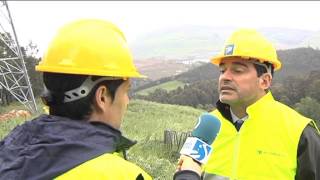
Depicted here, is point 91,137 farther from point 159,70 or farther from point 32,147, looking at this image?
point 159,70

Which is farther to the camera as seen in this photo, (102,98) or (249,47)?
(249,47)

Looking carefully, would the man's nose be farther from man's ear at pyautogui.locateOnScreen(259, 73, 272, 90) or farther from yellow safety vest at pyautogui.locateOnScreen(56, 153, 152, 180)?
yellow safety vest at pyautogui.locateOnScreen(56, 153, 152, 180)

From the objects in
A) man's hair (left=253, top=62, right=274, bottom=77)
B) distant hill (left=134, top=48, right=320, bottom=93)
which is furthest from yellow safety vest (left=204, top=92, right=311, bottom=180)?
distant hill (left=134, top=48, right=320, bottom=93)

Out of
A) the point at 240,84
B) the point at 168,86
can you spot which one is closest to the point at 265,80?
the point at 240,84

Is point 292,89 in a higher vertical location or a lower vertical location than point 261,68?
lower

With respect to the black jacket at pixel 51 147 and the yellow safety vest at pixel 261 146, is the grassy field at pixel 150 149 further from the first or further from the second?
the black jacket at pixel 51 147

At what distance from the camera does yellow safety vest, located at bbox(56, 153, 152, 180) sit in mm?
1540

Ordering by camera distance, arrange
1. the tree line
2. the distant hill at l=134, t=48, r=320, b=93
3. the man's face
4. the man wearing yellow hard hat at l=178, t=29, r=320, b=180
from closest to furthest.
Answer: the man wearing yellow hard hat at l=178, t=29, r=320, b=180
the man's face
the tree line
the distant hill at l=134, t=48, r=320, b=93

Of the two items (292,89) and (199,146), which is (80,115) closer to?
(199,146)

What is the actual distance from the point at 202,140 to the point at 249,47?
165 centimetres

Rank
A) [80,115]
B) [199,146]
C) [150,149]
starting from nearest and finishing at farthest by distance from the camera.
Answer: [80,115] → [199,146] → [150,149]

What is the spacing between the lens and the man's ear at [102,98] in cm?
176

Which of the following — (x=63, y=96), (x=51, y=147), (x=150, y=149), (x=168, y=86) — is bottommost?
(x=168, y=86)

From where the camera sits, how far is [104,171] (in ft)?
5.06
